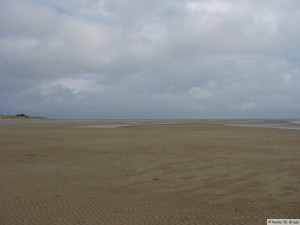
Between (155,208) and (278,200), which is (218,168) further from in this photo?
(155,208)

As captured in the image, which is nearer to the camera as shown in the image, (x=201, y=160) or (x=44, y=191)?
(x=44, y=191)

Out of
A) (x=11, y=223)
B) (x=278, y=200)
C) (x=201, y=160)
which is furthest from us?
(x=201, y=160)

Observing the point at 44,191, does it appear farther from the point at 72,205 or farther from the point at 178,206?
the point at 178,206

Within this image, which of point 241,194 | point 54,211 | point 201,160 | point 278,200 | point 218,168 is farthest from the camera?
point 201,160

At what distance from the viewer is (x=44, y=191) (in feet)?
28.0

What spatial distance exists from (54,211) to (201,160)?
8375 mm

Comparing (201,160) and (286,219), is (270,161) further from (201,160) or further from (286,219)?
(286,219)

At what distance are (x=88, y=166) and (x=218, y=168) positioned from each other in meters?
5.48

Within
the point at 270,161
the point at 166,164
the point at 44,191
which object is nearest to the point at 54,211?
the point at 44,191

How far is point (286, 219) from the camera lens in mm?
6305

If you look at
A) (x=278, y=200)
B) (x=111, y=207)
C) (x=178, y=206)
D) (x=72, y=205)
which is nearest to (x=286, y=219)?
(x=278, y=200)

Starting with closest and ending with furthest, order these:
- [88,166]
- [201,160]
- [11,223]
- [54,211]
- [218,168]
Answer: [11,223] < [54,211] < [218,168] < [88,166] < [201,160]

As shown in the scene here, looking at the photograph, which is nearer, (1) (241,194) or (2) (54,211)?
(2) (54,211)

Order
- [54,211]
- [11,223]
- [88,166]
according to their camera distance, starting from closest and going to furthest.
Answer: [11,223] < [54,211] < [88,166]
